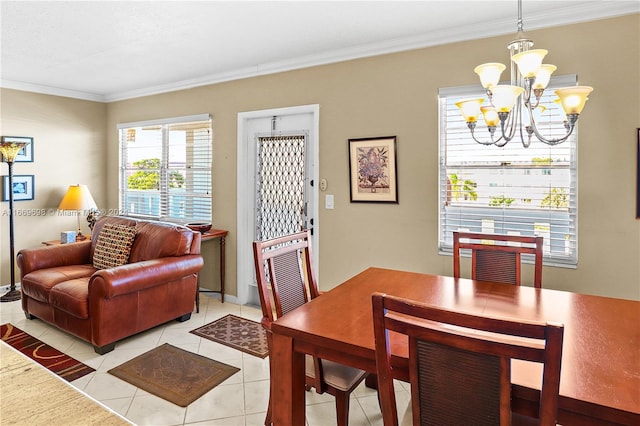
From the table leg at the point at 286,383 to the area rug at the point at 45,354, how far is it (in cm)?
191

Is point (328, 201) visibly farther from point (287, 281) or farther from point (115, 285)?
point (115, 285)

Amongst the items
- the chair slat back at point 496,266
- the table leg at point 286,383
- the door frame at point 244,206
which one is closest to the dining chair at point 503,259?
the chair slat back at point 496,266

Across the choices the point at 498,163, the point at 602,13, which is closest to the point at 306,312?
the point at 498,163

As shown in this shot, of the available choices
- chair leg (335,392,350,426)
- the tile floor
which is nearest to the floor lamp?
the tile floor

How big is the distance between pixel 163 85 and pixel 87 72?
795mm

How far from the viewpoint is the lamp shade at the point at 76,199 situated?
4.75 meters

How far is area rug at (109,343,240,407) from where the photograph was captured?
8.34ft

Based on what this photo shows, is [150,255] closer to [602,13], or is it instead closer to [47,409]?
[47,409]

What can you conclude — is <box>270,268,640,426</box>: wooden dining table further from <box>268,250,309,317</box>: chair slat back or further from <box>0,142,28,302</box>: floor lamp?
<box>0,142,28,302</box>: floor lamp

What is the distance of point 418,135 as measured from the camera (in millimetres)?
3189

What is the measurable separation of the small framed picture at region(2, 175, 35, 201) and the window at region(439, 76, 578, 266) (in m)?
4.71

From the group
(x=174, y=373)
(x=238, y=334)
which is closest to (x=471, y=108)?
(x=174, y=373)

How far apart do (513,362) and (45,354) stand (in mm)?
3295

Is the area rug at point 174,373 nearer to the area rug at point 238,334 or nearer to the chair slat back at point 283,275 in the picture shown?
the area rug at point 238,334
